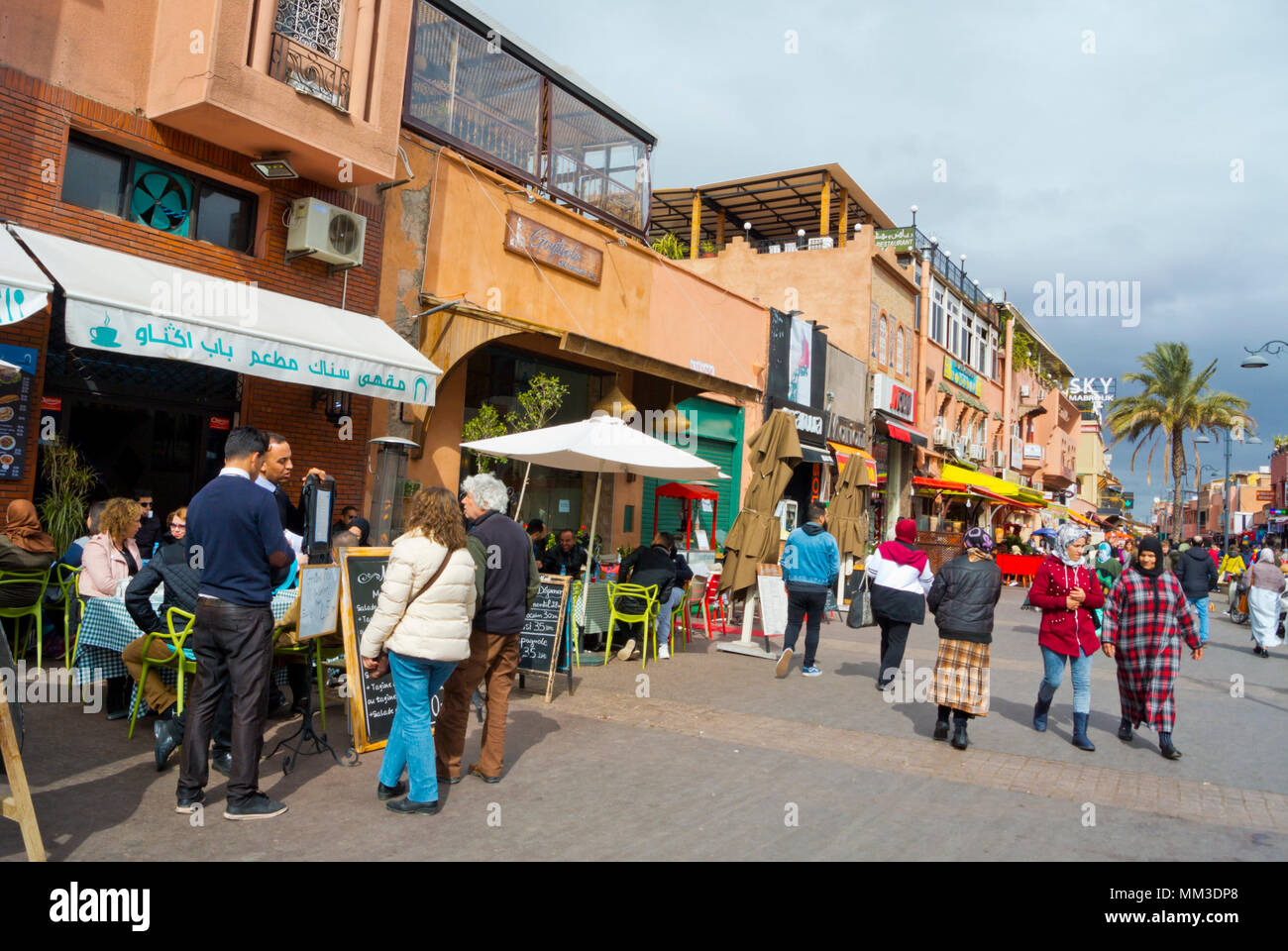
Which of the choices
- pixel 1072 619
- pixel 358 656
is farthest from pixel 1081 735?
pixel 358 656

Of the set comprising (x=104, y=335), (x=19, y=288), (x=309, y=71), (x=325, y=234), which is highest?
(x=309, y=71)

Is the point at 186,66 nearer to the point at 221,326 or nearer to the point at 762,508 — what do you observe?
the point at 221,326

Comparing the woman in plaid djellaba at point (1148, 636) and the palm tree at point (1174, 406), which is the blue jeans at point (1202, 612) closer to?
the woman in plaid djellaba at point (1148, 636)

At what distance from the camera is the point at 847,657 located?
11438 mm

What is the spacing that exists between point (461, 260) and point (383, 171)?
1965 millimetres

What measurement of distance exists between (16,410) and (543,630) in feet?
16.0

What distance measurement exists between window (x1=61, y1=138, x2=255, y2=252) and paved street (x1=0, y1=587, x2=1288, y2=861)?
16.1 feet

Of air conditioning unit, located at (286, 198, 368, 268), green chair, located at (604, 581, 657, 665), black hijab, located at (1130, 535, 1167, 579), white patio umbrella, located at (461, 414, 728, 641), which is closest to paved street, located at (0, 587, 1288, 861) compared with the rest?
green chair, located at (604, 581, 657, 665)

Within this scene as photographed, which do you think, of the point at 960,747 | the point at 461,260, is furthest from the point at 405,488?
the point at 960,747

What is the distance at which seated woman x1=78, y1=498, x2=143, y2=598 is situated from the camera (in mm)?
6391

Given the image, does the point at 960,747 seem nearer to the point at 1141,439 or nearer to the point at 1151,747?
the point at 1151,747

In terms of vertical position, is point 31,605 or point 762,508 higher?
point 762,508

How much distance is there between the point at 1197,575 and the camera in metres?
14.6

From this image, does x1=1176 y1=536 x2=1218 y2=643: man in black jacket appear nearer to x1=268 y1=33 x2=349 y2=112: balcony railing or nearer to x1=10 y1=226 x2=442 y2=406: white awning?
x1=10 y1=226 x2=442 y2=406: white awning
